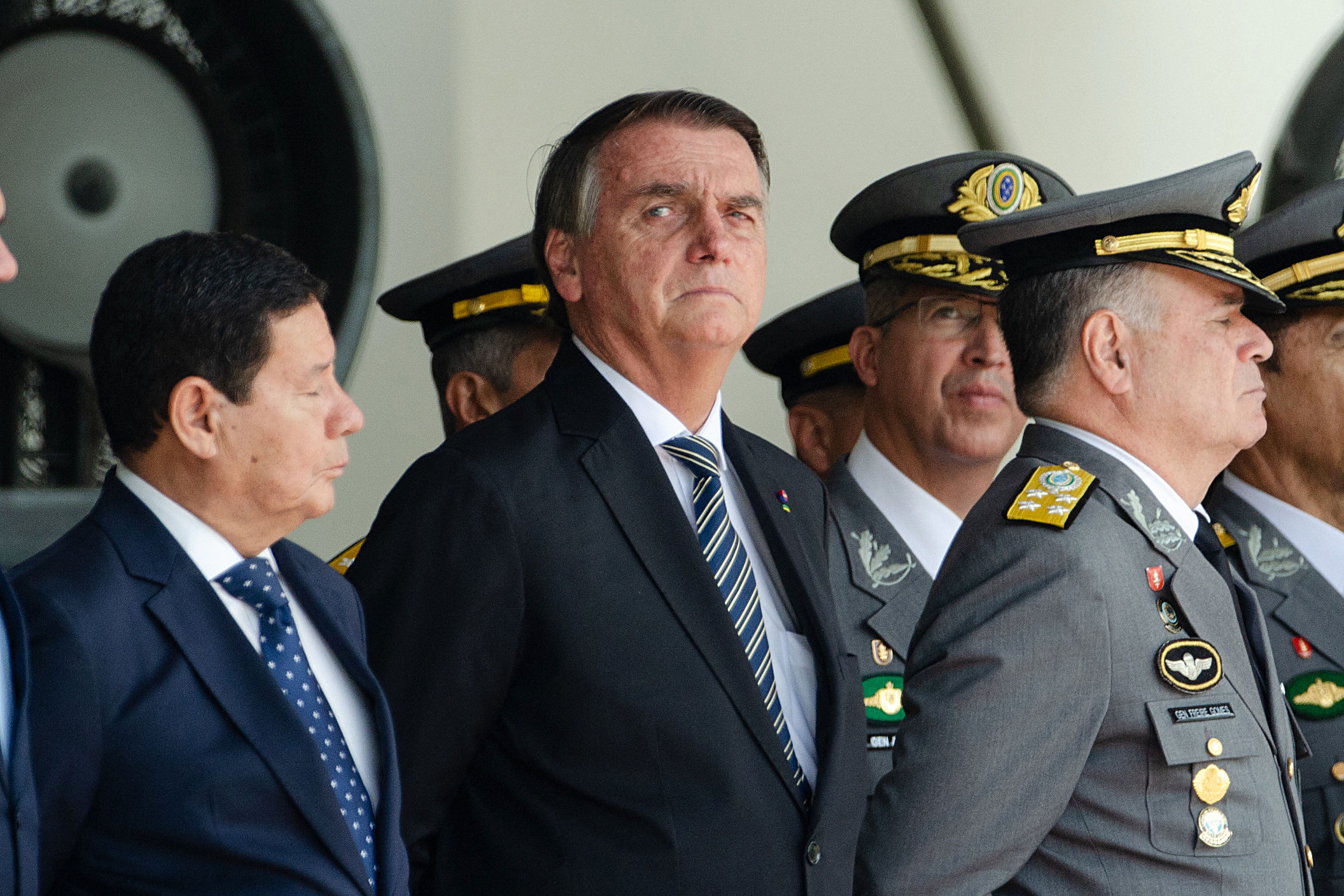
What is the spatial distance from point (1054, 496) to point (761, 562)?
0.35m

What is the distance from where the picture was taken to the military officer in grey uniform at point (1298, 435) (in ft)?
7.47

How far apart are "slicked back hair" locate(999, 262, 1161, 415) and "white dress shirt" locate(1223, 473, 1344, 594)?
25.8 inches

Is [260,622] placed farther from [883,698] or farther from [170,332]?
[883,698]

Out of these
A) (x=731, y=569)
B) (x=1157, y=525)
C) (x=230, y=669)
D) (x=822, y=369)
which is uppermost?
(x=230, y=669)

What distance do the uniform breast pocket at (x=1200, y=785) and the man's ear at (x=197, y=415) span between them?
1034 millimetres

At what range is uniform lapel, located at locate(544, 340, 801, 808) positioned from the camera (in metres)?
1.61

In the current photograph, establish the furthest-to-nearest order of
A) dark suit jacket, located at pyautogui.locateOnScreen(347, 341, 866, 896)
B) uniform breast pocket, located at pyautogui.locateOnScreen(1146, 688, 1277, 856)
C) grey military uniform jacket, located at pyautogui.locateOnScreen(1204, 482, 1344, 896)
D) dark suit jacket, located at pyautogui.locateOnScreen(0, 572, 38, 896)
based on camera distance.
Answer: grey military uniform jacket, located at pyautogui.locateOnScreen(1204, 482, 1344, 896)
uniform breast pocket, located at pyautogui.locateOnScreen(1146, 688, 1277, 856)
dark suit jacket, located at pyautogui.locateOnScreen(347, 341, 866, 896)
dark suit jacket, located at pyautogui.locateOnScreen(0, 572, 38, 896)

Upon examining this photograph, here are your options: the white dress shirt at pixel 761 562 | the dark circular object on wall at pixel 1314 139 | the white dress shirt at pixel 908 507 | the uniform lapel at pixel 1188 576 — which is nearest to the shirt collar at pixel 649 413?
the white dress shirt at pixel 761 562

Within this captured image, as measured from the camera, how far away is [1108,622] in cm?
170

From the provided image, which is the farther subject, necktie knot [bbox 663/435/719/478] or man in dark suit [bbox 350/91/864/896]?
necktie knot [bbox 663/435/719/478]

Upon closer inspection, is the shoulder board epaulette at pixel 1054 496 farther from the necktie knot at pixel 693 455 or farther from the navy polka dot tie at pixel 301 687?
the navy polka dot tie at pixel 301 687

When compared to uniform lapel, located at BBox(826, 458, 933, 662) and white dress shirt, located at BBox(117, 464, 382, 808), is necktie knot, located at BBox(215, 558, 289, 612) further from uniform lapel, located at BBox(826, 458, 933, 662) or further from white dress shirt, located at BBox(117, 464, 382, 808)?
uniform lapel, located at BBox(826, 458, 933, 662)

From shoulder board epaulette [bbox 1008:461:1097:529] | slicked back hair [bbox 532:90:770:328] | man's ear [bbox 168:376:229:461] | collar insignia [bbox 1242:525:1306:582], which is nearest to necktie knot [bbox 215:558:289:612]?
man's ear [bbox 168:376:229:461]

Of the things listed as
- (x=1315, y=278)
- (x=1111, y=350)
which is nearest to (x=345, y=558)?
(x=1111, y=350)
